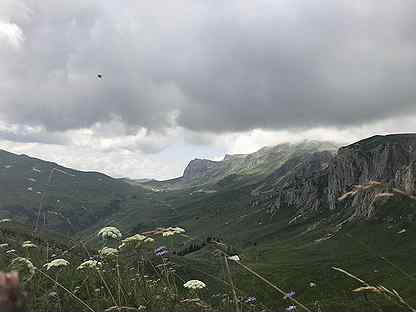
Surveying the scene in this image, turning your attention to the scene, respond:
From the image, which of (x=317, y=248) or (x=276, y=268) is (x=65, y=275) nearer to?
(x=276, y=268)

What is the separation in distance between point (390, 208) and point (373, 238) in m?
28.8

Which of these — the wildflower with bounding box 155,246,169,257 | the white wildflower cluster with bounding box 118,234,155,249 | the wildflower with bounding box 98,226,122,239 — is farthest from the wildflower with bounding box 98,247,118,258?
the wildflower with bounding box 155,246,169,257

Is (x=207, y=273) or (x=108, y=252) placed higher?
(x=108, y=252)

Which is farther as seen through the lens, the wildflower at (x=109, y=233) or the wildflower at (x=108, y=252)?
the wildflower at (x=108, y=252)

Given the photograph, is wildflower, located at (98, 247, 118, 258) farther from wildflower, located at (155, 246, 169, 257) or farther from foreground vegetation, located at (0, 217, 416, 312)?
wildflower, located at (155, 246, 169, 257)

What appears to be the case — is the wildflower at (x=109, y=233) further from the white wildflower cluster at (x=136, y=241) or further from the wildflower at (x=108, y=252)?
the wildflower at (x=108, y=252)

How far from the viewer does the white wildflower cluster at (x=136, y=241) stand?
6.50 meters

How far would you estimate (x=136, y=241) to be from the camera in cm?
671

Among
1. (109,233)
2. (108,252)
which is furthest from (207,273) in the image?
(109,233)

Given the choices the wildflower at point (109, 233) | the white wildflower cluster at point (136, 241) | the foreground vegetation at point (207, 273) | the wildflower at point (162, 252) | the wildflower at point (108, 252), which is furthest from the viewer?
the wildflower at point (162, 252)

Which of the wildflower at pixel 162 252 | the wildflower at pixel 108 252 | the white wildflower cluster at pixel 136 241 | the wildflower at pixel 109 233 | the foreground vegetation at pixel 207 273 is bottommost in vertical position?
the foreground vegetation at pixel 207 273

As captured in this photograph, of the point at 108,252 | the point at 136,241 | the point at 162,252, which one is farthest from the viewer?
the point at 162,252

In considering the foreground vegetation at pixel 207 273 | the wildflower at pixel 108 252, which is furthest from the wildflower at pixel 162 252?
the wildflower at pixel 108 252

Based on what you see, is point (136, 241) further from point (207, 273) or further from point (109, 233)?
point (207, 273)
